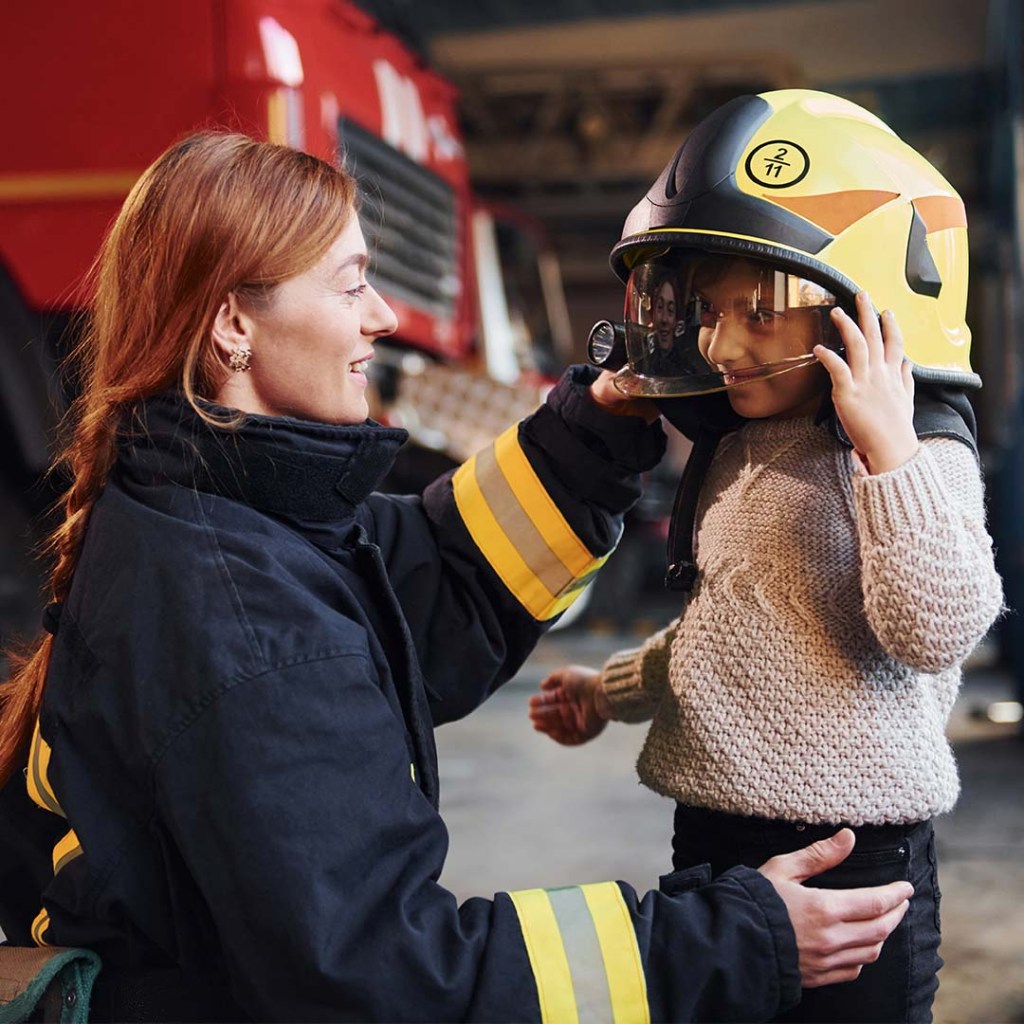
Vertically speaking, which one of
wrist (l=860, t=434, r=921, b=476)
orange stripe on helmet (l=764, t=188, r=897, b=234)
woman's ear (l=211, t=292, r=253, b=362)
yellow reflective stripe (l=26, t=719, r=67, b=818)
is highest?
orange stripe on helmet (l=764, t=188, r=897, b=234)

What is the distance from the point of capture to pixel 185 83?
12.1 ft

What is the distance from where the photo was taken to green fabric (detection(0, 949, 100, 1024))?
4.55 feet

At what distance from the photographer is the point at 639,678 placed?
1805 millimetres

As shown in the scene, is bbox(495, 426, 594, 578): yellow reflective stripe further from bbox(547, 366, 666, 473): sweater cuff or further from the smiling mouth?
the smiling mouth

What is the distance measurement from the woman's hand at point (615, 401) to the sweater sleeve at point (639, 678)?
0.29 meters

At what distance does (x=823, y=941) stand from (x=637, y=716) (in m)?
0.56

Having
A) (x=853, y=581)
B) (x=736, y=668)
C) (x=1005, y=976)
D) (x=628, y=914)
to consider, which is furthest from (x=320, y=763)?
(x=1005, y=976)

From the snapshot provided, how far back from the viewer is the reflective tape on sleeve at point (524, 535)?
6.01 ft

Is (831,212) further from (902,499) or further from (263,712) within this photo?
(263,712)

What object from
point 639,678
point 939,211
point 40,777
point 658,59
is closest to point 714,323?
point 939,211

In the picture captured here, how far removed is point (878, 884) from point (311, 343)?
888 mm

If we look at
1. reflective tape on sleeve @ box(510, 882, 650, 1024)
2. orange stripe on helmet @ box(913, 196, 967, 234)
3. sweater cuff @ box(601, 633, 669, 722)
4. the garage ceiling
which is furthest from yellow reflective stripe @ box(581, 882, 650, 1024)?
the garage ceiling

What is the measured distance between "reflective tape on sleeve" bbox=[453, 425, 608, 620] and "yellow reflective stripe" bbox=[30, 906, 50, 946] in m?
0.72

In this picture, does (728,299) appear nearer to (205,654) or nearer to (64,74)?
(205,654)
